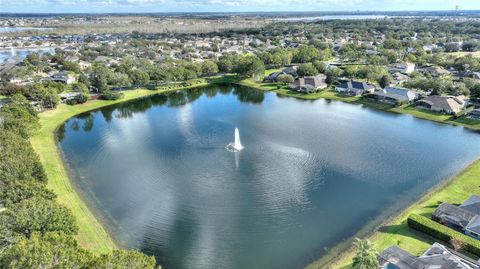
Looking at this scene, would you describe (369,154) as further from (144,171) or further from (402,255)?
(144,171)

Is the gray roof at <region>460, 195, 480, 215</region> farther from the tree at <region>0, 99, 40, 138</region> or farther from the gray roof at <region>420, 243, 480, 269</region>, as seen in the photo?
the tree at <region>0, 99, 40, 138</region>

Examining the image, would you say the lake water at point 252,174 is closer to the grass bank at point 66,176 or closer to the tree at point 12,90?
the grass bank at point 66,176

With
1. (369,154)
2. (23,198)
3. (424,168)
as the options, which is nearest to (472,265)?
(424,168)

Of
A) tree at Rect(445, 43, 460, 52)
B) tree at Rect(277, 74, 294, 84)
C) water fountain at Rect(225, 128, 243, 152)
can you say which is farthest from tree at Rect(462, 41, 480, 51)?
water fountain at Rect(225, 128, 243, 152)

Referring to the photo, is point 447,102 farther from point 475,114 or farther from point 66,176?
point 66,176

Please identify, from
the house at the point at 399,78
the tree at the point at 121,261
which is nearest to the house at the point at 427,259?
the tree at the point at 121,261

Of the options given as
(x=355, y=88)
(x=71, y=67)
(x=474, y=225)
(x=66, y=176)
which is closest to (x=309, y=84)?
(x=355, y=88)
